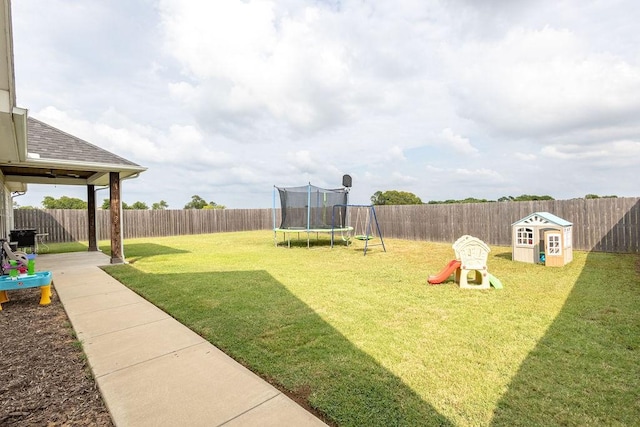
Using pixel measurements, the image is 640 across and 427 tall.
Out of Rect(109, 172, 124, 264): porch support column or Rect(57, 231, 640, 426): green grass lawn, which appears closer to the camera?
Rect(57, 231, 640, 426): green grass lawn

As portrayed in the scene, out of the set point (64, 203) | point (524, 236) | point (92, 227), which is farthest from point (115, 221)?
point (64, 203)

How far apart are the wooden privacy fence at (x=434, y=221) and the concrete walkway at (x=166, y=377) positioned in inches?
414

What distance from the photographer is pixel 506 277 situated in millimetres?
5633

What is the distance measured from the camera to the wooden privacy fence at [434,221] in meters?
8.21

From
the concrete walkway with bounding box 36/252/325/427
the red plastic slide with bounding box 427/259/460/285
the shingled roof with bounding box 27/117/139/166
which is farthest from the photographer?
the shingled roof with bounding box 27/117/139/166

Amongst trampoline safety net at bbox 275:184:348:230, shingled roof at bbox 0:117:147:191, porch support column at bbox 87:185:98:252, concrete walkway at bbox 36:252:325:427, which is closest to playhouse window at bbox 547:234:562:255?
concrete walkway at bbox 36:252:325:427

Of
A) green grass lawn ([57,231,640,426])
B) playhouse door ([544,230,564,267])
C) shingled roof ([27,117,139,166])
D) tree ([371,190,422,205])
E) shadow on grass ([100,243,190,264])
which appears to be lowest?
shadow on grass ([100,243,190,264])

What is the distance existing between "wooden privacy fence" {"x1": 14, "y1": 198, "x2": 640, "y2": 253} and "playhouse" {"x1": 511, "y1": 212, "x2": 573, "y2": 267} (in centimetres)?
233

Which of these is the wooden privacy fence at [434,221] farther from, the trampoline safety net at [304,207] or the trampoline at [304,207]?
the trampoline safety net at [304,207]

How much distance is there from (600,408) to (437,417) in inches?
41.1

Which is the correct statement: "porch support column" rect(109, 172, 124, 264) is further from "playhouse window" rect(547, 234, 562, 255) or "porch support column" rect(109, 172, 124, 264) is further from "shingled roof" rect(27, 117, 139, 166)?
"playhouse window" rect(547, 234, 562, 255)

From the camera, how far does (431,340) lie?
2.83 m

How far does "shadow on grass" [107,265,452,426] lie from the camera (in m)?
1.81

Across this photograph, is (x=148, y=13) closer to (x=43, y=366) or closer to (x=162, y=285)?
(x=162, y=285)
